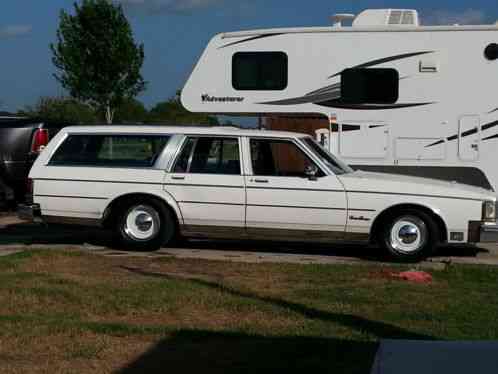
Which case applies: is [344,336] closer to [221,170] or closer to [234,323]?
[234,323]

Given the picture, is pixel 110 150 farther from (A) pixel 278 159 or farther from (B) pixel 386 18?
(B) pixel 386 18

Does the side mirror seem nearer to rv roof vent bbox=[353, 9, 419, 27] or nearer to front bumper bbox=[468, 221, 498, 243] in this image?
front bumper bbox=[468, 221, 498, 243]

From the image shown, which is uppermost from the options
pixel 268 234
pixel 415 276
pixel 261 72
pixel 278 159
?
pixel 261 72

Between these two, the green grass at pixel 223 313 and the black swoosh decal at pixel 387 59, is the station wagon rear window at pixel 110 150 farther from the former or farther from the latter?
the black swoosh decal at pixel 387 59

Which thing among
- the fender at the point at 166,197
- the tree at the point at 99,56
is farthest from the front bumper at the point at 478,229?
the tree at the point at 99,56

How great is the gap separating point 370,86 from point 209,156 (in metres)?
2.32

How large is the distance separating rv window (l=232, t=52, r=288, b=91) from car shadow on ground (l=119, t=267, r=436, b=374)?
5.34 m

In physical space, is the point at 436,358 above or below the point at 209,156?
below

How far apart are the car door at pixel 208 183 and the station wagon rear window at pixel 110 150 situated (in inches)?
14.2

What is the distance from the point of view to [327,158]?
10781 millimetres

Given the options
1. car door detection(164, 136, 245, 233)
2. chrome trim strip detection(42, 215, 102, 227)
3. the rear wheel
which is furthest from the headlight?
chrome trim strip detection(42, 215, 102, 227)

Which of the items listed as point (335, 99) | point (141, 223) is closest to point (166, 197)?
point (141, 223)

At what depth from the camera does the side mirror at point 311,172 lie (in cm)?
1048

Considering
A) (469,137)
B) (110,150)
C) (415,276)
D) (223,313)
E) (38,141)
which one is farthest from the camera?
(38,141)
